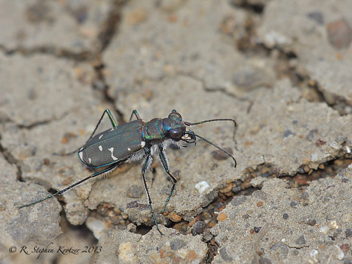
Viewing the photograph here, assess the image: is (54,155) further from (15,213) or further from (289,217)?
(289,217)

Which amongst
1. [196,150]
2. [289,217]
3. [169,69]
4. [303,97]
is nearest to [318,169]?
[289,217]

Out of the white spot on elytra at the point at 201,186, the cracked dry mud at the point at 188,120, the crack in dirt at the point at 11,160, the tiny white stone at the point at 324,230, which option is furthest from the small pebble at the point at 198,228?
the crack in dirt at the point at 11,160

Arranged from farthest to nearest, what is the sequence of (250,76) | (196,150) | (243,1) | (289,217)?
(243,1)
(250,76)
(196,150)
(289,217)

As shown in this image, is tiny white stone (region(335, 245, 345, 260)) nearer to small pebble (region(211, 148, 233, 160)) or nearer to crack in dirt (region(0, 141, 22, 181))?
small pebble (region(211, 148, 233, 160))

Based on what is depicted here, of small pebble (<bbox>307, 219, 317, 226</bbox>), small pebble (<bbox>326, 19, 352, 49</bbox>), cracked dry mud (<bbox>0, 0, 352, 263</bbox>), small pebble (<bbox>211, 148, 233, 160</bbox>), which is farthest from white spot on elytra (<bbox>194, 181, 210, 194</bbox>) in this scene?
small pebble (<bbox>326, 19, 352, 49</bbox>)

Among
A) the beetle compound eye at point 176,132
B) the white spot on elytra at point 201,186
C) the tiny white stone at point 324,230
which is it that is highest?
the beetle compound eye at point 176,132

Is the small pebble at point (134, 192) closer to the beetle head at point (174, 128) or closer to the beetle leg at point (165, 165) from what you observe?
the beetle leg at point (165, 165)
